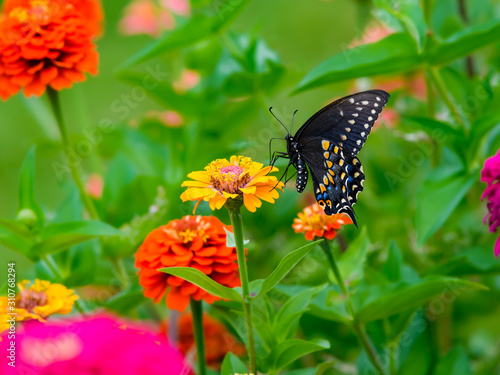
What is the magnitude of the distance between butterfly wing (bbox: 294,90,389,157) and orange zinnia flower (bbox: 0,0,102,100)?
12.1 inches

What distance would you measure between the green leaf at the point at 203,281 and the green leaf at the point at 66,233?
180mm

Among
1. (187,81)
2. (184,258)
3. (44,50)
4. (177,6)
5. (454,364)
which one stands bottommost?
(454,364)

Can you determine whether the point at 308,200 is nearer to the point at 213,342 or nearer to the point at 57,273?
the point at 213,342

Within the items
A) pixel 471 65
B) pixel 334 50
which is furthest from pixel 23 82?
pixel 334 50

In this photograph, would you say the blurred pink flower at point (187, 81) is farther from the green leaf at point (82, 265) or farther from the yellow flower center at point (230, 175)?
the yellow flower center at point (230, 175)

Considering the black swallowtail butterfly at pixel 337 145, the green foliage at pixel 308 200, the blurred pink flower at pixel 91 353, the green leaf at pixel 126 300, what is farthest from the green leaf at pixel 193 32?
the blurred pink flower at pixel 91 353

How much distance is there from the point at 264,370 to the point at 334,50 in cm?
128

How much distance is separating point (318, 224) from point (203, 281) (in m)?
0.16

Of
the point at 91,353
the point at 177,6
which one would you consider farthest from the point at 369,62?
the point at 177,6

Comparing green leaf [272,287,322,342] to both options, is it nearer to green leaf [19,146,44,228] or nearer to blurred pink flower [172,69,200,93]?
green leaf [19,146,44,228]

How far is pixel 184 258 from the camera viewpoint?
64cm

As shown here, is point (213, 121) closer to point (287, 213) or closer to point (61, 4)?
point (287, 213)

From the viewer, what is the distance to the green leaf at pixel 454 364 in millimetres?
791

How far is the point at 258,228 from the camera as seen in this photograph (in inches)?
42.6
